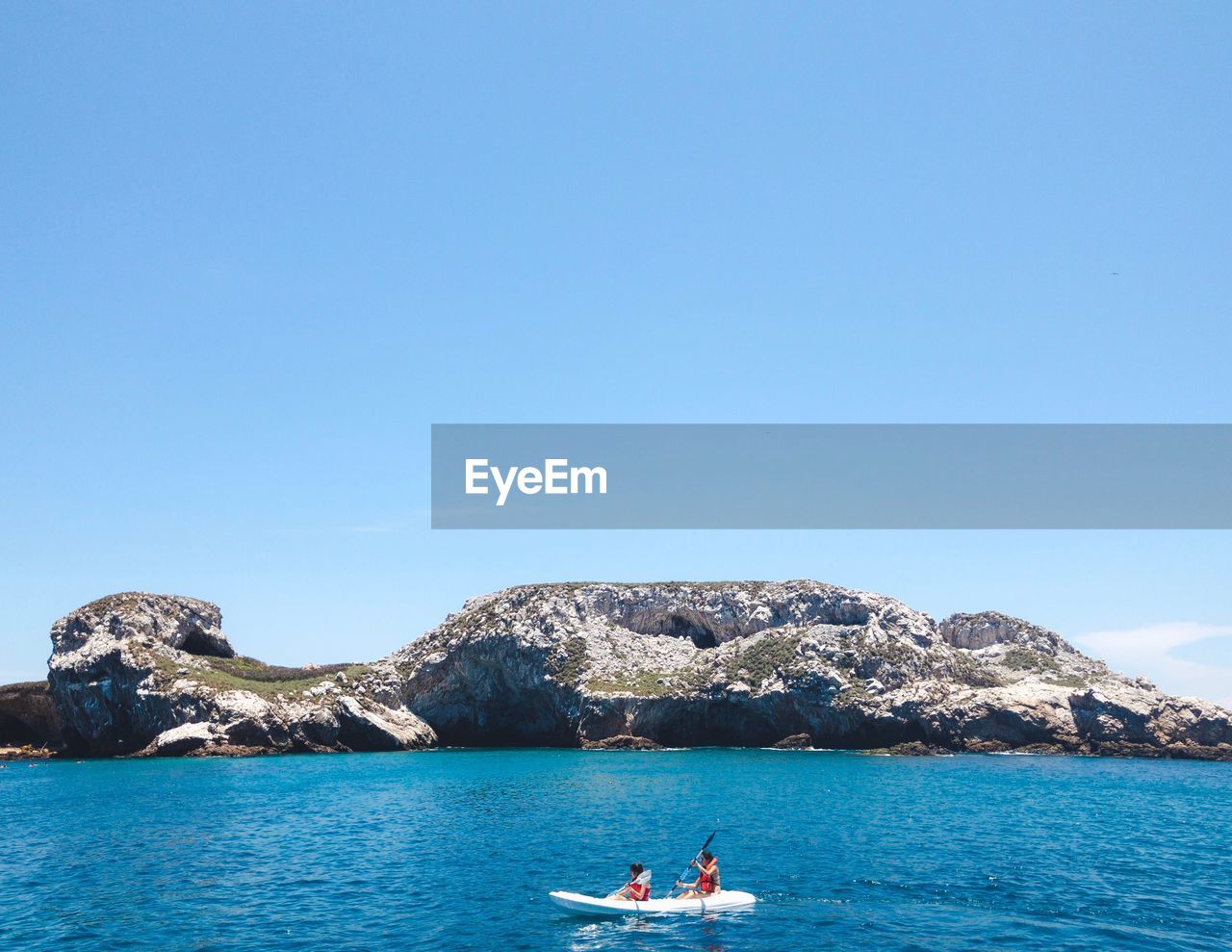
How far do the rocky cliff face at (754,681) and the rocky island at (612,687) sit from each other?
0.30 m

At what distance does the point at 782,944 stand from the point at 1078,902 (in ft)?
48.0

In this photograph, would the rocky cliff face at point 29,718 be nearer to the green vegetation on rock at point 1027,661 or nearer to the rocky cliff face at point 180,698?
the rocky cliff face at point 180,698

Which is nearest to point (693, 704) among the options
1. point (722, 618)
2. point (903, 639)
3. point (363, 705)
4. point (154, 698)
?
point (722, 618)

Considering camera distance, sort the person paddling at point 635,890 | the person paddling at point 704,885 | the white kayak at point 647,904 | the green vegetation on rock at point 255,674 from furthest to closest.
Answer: the green vegetation on rock at point 255,674
the person paddling at point 704,885
the person paddling at point 635,890
the white kayak at point 647,904

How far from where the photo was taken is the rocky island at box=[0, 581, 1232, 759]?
352ft

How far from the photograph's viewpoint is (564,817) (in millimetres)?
55375

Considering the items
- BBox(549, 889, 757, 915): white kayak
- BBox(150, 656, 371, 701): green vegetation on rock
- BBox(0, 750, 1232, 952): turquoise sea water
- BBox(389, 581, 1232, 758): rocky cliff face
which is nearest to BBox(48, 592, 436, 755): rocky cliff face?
BBox(150, 656, 371, 701): green vegetation on rock

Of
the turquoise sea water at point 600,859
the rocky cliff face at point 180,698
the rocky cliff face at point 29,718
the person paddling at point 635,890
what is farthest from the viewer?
the rocky cliff face at point 29,718

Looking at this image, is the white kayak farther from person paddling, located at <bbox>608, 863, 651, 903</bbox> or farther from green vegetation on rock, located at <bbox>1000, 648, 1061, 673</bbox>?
green vegetation on rock, located at <bbox>1000, 648, 1061, 673</bbox>

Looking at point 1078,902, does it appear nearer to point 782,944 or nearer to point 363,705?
point 782,944

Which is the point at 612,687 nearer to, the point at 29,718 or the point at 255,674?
the point at 255,674

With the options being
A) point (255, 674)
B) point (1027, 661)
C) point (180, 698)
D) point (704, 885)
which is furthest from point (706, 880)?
point (1027, 661)

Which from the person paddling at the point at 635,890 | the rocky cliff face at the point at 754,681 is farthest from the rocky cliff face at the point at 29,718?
the person paddling at the point at 635,890

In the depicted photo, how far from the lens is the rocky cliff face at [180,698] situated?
339ft
